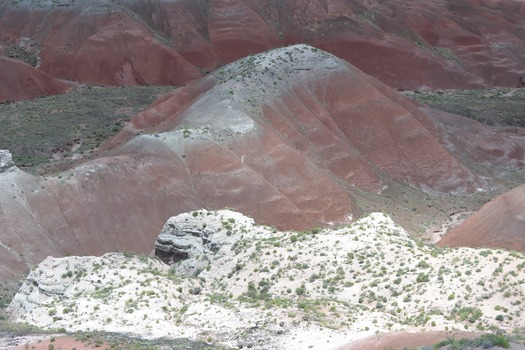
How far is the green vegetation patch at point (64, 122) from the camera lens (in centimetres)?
7125

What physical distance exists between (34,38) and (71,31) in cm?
645

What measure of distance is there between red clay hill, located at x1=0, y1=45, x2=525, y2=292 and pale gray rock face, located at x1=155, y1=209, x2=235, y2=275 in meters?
7.43

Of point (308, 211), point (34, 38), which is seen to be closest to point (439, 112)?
point (308, 211)

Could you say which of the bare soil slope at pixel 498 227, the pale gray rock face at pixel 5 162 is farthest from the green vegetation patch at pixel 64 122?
the bare soil slope at pixel 498 227

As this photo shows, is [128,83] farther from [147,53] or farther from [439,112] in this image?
[439,112]

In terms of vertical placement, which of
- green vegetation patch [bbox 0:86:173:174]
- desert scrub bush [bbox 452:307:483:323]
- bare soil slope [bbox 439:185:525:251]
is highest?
desert scrub bush [bbox 452:307:483:323]

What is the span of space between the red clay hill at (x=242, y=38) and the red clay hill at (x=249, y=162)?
107ft

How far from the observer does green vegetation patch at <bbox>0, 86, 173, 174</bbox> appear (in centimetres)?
7125

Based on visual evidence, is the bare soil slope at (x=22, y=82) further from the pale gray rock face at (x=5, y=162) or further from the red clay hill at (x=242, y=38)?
the pale gray rock face at (x=5, y=162)

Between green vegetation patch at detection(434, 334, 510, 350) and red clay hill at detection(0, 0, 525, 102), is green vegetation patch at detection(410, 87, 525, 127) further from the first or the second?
green vegetation patch at detection(434, 334, 510, 350)

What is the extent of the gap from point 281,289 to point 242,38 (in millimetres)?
79973

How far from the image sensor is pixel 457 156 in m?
68.8

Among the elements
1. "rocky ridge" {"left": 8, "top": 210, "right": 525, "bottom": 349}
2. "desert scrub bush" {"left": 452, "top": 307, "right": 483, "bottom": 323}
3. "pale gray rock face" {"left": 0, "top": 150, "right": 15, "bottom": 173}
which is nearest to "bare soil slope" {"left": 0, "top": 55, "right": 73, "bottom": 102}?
"pale gray rock face" {"left": 0, "top": 150, "right": 15, "bottom": 173}

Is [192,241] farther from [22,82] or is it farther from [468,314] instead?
[22,82]
